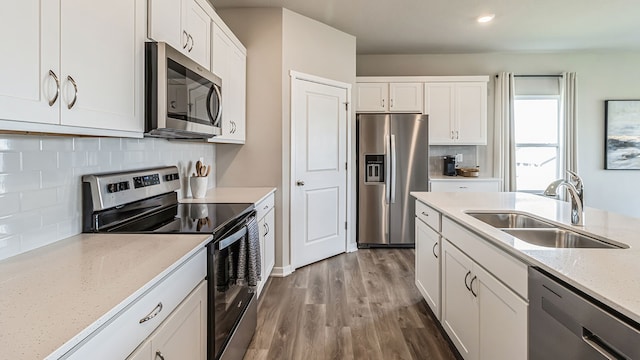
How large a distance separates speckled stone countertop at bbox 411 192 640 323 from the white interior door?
1794mm

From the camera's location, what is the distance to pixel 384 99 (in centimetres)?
484

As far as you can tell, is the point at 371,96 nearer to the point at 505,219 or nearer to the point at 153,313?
the point at 505,219

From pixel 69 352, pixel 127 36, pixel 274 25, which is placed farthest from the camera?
pixel 274 25

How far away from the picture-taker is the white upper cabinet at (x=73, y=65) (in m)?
0.90

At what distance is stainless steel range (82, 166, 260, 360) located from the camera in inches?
60.2

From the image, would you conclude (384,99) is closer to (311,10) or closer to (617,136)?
(311,10)

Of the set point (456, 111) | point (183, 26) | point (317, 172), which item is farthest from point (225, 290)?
point (456, 111)

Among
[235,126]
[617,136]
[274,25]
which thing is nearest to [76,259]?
[235,126]

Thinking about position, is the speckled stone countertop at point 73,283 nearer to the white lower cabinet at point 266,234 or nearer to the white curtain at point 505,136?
the white lower cabinet at point 266,234

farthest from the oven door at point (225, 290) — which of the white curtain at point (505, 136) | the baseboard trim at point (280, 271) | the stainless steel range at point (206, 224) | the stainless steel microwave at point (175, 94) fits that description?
the white curtain at point (505, 136)

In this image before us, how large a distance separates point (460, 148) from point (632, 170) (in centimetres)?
256

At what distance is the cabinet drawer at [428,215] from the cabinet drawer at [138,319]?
1617 mm

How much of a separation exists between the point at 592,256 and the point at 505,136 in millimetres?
4430

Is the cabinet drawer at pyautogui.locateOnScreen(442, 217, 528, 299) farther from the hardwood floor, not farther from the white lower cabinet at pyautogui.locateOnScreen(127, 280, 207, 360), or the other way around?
the white lower cabinet at pyautogui.locateOnScreen(127, 280, 207, 360)
